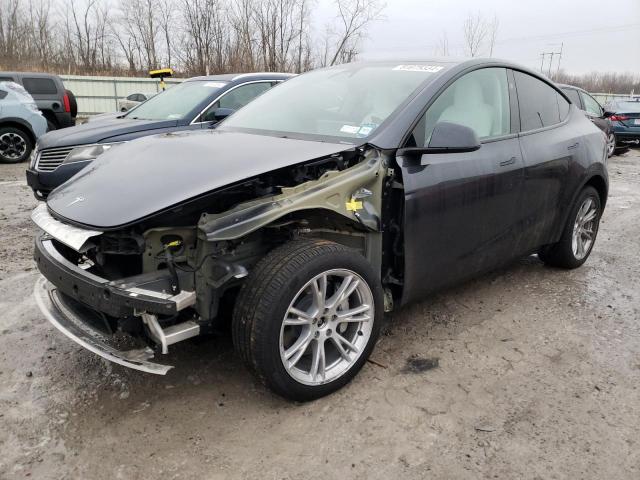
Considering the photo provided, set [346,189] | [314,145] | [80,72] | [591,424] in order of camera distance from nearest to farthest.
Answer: [591,424], [346,189], [314,145], [80,72]

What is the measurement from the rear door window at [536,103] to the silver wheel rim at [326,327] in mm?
1870

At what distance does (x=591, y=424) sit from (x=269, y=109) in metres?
2.67

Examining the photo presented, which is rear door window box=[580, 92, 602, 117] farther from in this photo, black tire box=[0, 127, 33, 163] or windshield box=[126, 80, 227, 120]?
black tire box=[0, 127, 33, 163]

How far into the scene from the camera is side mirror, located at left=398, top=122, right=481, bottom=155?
2861 mm

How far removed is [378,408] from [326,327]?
0.47 m

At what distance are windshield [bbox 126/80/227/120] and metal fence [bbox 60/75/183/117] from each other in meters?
17.7

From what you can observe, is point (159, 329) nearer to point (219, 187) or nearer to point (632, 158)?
point (219, 187)

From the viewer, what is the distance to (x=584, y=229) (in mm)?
4605

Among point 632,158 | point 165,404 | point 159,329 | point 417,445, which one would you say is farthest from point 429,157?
point 632,158

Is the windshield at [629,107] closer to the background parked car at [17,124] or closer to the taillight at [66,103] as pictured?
the taillight at [66,103]

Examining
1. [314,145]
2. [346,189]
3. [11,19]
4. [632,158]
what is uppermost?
[11,19]

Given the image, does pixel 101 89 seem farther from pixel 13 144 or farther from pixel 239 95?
pixel 239 95

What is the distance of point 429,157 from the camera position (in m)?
3.00

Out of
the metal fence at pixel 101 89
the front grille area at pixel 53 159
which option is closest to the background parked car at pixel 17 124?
the front grille area at pixel 53 159
